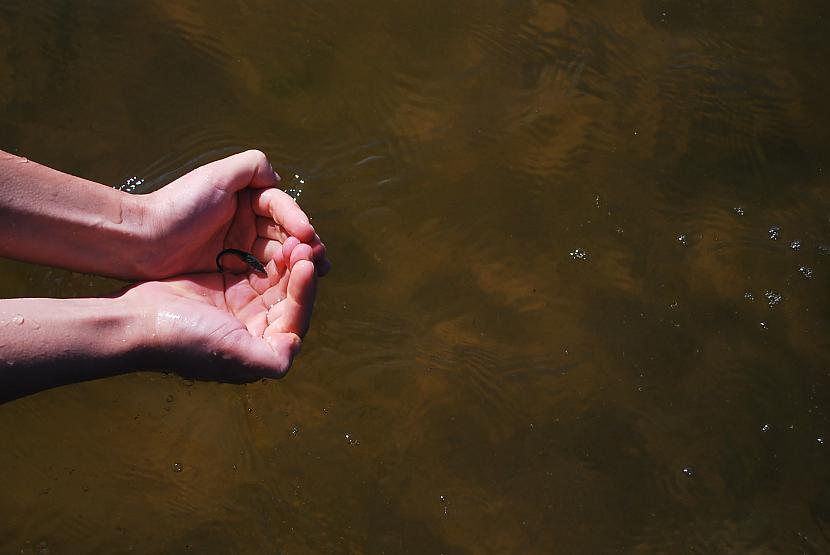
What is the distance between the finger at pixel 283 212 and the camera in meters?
2.03

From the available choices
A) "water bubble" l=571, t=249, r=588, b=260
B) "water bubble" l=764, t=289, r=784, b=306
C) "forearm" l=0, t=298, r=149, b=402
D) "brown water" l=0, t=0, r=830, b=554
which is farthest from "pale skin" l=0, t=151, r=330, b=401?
"water bubble" l=764, t=289, r=784, b=306

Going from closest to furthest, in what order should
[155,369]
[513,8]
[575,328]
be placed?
[155,369], [575,328], [513,8]

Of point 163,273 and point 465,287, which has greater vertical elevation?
point 163,273

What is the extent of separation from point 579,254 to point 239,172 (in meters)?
1.23

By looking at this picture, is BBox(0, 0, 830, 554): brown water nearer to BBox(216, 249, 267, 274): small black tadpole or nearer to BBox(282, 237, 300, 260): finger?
BBox(216, 249, 267, 274): small black tadpole

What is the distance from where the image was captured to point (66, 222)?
2.08 meters

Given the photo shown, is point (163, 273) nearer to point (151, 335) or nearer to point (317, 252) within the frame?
point (151, 335)

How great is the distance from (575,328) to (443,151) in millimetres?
776

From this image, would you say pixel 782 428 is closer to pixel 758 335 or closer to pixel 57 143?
pixel 758 335

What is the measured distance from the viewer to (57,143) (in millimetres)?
2576

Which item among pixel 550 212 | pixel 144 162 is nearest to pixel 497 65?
pixel 550 212

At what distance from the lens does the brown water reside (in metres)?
2.49

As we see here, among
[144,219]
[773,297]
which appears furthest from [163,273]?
[773,297]

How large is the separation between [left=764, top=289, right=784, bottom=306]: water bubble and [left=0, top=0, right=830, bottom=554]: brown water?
45 millimetres
